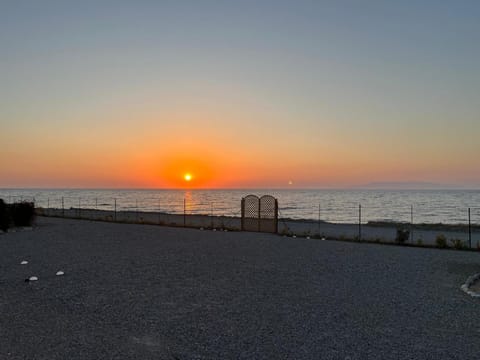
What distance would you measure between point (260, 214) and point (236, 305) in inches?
500

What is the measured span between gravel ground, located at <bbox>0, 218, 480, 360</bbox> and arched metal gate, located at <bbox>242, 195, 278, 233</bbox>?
5.86m

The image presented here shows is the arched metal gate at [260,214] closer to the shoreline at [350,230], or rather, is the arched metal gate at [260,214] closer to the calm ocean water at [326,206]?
the shoreline at [350,230]

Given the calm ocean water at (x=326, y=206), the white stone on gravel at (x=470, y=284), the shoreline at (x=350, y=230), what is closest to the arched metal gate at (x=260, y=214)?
the shoreline at (x=350, y=230)

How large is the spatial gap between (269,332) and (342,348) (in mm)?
973

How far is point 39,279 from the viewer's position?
8.75 m

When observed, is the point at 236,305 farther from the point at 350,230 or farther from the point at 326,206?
the point at 326,206

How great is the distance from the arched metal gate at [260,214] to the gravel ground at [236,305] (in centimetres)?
586

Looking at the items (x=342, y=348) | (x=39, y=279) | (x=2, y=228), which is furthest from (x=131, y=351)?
(x=2, y=228)

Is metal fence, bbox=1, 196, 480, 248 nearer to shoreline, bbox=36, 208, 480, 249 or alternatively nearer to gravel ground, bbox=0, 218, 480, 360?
shoreline, bbox=36, 208, 480, 249

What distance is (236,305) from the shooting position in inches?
265

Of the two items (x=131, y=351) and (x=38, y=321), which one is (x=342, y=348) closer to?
(x=131, y=351)

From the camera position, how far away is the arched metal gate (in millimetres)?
18969

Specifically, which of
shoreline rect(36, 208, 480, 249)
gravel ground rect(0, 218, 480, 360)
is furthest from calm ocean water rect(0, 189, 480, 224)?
gravel ground rect(0, 218, 480, 360)

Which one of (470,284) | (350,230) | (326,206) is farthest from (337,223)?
(326,206)
